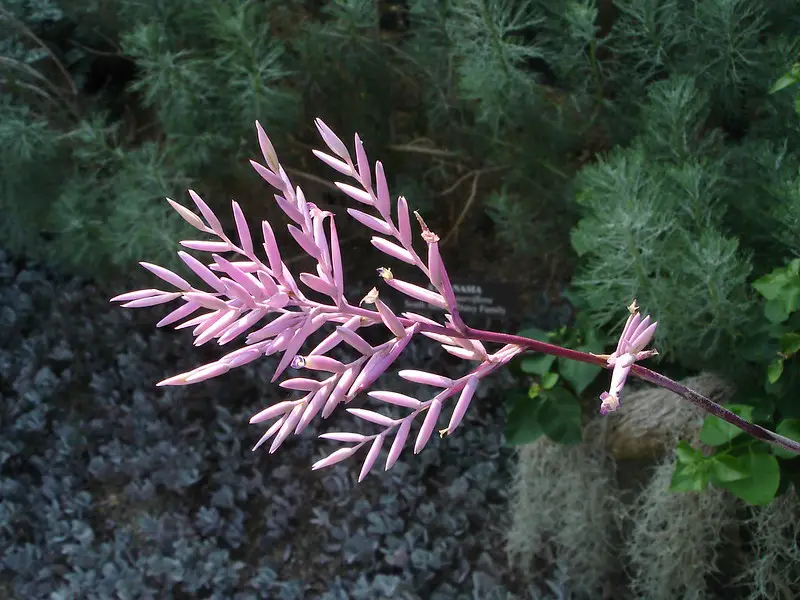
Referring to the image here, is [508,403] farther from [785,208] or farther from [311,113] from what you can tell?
[311,113]

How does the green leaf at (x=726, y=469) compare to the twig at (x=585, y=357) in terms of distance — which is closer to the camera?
the twig at (x=585, y=357)

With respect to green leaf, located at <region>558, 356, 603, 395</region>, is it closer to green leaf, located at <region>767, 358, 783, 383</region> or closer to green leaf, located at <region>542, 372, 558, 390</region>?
green leaf, located at <region>542, 372, 558, 390</region>

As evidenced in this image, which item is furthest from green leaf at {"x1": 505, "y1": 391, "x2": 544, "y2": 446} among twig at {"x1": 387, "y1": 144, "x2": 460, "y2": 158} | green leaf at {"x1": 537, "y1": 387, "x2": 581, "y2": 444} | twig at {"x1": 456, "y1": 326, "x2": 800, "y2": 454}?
twig at {"x1": 456, "y1": 326, "x2": 800, "y2": 454}

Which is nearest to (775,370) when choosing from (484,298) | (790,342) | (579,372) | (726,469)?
(790,342)

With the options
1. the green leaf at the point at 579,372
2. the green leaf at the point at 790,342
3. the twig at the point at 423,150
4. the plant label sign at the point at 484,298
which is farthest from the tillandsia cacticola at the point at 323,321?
the twig at the point at 423,150

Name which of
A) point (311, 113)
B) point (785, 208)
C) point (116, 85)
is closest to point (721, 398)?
point (785, 208)

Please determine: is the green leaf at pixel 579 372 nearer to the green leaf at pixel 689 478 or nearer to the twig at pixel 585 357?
the green leaf at pixel 689 478
